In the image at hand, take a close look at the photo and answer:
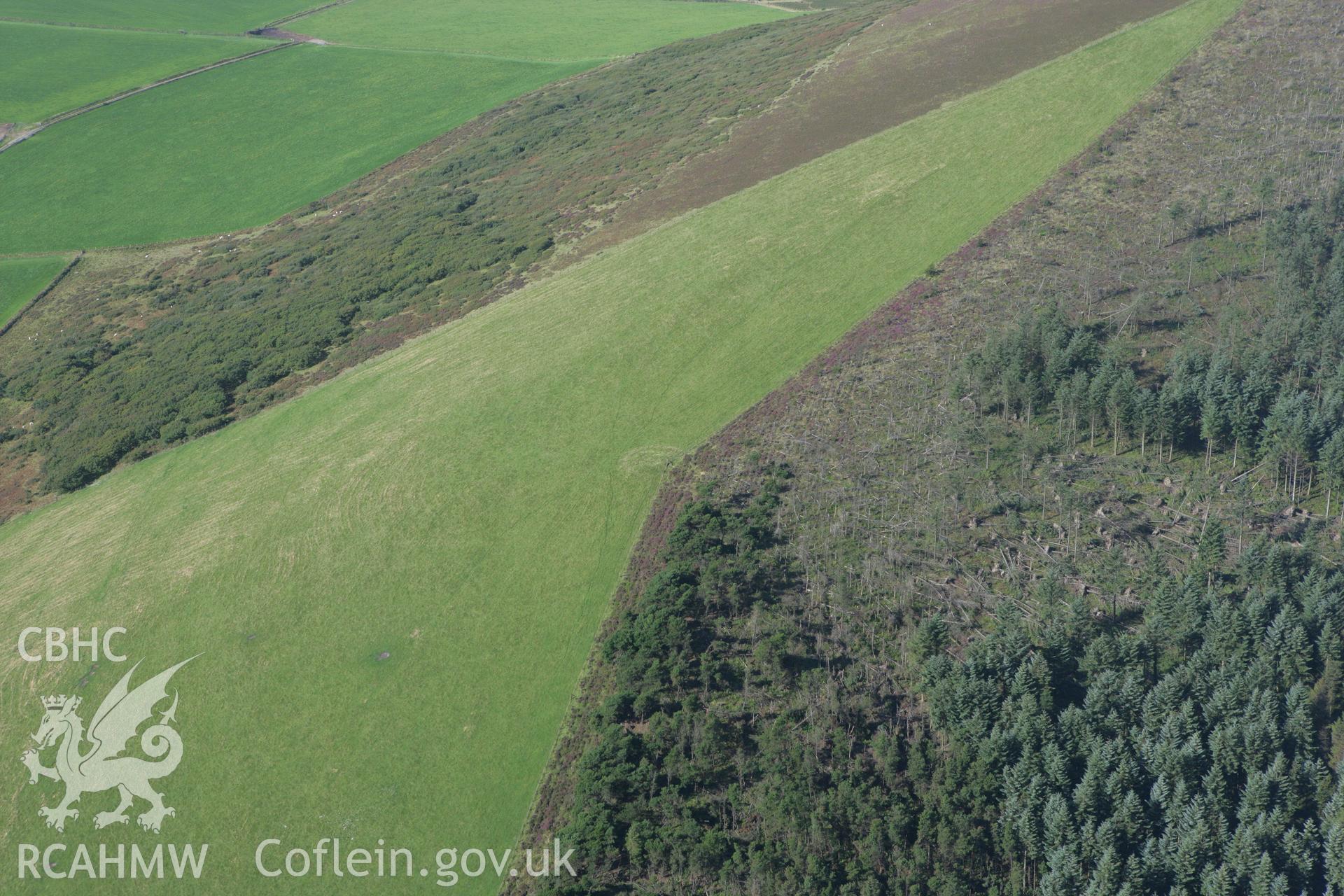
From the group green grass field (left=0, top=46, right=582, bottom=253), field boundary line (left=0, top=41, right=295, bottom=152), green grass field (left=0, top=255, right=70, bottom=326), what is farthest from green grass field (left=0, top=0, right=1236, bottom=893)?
field boundary line (left=0, top=41, right=295, bottom=152)

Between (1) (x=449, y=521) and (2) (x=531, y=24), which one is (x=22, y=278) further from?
(2) (x=531, y=24)

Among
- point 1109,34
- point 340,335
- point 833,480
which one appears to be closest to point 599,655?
point 833,480

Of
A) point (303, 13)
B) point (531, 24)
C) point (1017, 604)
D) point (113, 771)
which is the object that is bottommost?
point (1017, 604)

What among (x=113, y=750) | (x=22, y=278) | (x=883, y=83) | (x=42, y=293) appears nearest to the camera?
(x=113, y=750)

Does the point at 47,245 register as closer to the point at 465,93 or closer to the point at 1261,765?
the point at 465,93

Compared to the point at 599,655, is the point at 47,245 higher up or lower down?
higher up

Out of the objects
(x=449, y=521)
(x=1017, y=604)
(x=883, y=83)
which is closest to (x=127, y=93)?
(x=883, y=83)

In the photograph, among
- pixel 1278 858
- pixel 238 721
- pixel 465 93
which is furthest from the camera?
pixel 465 93
